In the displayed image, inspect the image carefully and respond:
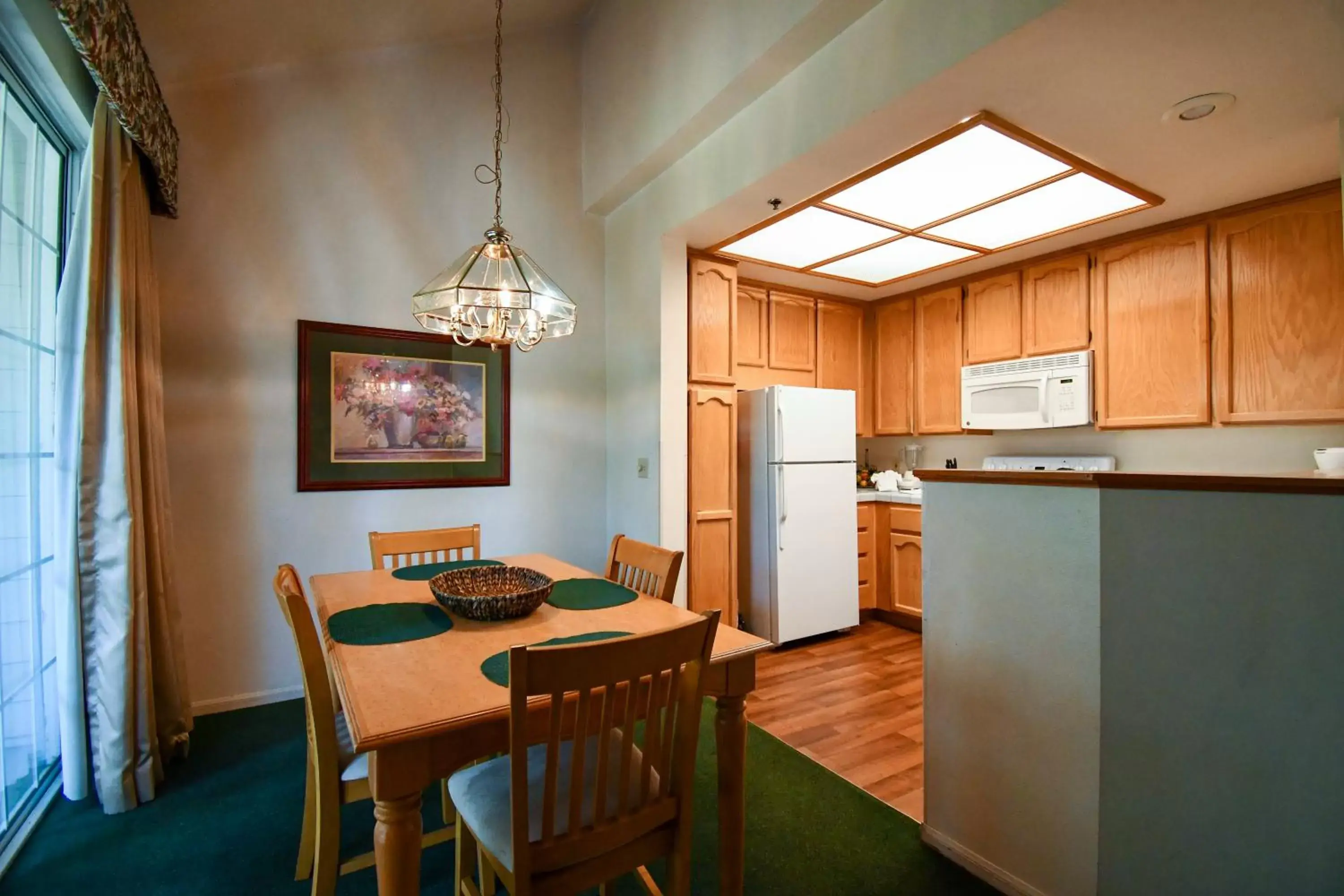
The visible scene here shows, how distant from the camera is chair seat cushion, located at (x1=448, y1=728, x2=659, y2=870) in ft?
3.76

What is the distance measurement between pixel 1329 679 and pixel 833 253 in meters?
2.66

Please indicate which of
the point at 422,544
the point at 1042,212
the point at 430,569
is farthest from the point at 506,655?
the point at 1042,212

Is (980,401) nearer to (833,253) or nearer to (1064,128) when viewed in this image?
(833,253)

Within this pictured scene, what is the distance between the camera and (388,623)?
157 cm

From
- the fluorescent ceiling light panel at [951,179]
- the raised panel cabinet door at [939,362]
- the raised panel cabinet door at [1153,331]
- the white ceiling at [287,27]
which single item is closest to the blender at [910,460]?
the raised panel cabinet door at [939,362]

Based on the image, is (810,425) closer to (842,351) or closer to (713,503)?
(713,503)

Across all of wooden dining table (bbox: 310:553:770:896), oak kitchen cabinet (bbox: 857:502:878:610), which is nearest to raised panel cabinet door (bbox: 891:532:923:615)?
oak kitchen cabinet (bbox: 857:502:878:610)

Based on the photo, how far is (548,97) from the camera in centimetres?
352

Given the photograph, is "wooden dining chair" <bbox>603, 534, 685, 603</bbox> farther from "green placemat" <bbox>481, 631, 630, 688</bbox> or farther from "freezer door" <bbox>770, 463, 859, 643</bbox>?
"freezer door" <bbox>770, 463, 859, 643</bbox>

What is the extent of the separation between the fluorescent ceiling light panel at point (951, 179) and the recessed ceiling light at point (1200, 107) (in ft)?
1.11

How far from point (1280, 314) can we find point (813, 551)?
2.37m

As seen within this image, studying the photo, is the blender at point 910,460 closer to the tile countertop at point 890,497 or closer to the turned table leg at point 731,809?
the tile countertop at point 890,497

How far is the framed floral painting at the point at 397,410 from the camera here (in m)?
2.84

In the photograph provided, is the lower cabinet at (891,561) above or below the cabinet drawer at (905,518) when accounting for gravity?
below
